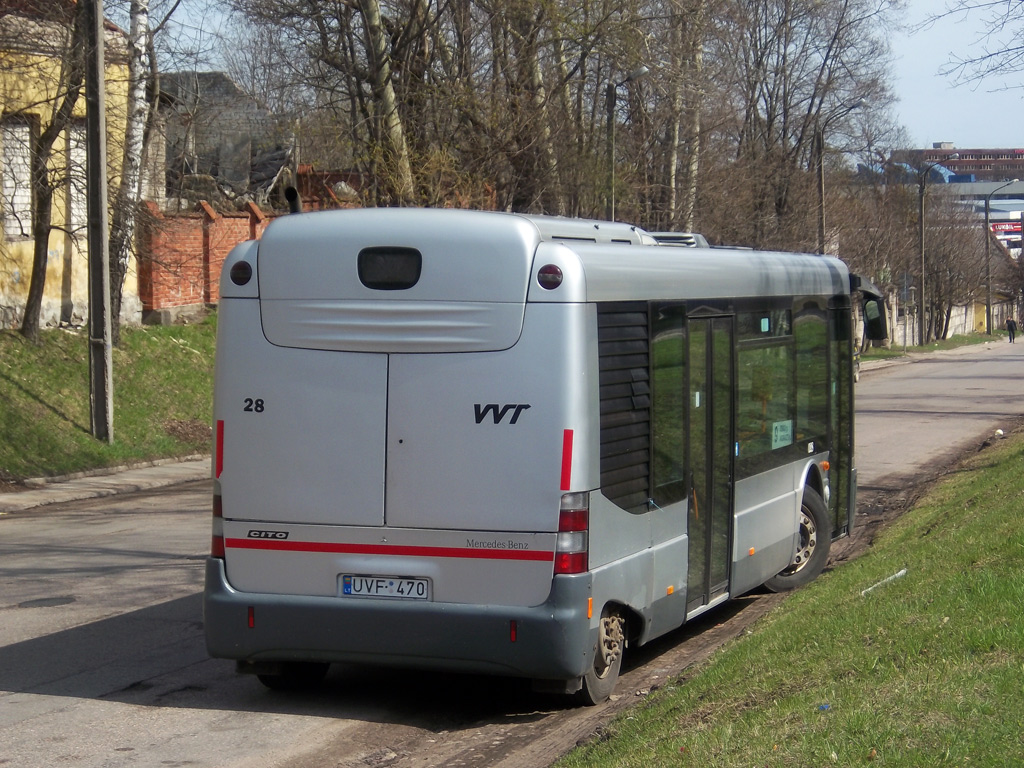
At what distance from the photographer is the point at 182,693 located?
22.9 feet

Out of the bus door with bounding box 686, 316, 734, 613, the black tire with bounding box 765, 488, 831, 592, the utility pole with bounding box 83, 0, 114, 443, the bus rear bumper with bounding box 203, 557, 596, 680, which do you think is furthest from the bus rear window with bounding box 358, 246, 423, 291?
the utility pole with bounding box 83, 0, 114, 443

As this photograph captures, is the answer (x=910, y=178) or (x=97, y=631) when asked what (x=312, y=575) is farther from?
(x=910, y=178)

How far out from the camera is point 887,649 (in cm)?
604

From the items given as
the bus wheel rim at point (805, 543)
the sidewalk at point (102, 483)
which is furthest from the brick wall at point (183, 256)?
the bus wheel rim at point (805, 543)

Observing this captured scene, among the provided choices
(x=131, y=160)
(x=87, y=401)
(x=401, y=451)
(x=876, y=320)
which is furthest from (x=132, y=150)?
(x=401, y=451)

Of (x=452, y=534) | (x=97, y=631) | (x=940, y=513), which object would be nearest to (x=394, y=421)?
(x=452, y=534)

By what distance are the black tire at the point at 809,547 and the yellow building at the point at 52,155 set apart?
1453 centimetres

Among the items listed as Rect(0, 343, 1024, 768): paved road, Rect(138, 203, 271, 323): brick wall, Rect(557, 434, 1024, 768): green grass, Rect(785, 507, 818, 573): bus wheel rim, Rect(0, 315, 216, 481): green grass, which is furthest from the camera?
Rect(138, 203, 271, 323): brick wall

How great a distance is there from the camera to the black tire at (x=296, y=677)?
22.9 feet

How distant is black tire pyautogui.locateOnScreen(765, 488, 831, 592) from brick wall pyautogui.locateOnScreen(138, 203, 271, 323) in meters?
17.0

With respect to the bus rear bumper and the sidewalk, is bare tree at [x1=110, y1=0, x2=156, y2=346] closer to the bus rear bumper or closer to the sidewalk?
the sidewalk

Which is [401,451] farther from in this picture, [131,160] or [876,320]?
[131,160]

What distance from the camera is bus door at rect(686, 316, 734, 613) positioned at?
298 inches

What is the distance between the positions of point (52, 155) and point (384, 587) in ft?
55.2
